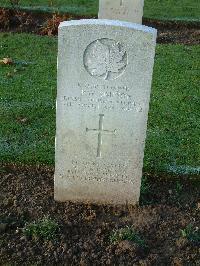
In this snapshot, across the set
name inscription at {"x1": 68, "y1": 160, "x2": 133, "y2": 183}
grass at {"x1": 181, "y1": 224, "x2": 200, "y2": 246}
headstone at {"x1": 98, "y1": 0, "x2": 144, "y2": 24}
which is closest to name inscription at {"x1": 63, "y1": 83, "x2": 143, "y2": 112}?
Result: name inscription at {"x1": 68, "y1": 160, "x2": 133, "y2": 183}

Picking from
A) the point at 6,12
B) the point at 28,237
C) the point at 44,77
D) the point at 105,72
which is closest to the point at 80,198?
the point at 28,237

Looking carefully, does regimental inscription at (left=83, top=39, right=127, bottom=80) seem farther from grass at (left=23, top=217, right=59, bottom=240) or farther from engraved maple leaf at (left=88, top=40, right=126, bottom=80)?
grass at (left=23, top=217, right=59, bottom=240)

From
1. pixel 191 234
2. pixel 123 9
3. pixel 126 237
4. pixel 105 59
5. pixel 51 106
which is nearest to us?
pixel 105 59

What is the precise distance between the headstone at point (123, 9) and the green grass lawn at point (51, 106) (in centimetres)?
87

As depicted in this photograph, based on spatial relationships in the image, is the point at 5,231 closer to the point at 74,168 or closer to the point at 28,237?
the point at 28,237

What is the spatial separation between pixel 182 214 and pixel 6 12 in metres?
7.87

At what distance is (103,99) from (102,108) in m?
0.09

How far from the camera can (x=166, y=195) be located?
5.41 metres

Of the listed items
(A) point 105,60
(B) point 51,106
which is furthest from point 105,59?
(B) point 51,106

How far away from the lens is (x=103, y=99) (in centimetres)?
470

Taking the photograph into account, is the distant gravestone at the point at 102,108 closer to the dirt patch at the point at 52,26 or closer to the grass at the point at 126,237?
the grass at the point at 126,237

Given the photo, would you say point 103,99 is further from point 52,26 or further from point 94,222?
point 52,26

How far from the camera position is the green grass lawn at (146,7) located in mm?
12594

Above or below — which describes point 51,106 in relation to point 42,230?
above
